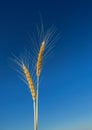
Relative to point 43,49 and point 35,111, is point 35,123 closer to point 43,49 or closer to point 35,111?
point 35,111

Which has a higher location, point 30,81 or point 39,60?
point 39,60

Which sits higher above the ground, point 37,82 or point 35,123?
point 37,82

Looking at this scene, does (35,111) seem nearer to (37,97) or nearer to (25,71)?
(37,97)

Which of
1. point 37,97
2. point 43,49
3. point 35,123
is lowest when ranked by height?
point 35,123

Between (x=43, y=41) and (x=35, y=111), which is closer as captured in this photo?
(x=35, y=111)

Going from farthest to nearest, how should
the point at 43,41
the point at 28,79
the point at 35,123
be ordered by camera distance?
the point at 43,41 → the point at 28,79 → the point at 35,123

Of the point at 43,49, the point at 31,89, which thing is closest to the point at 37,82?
the point at 31,89

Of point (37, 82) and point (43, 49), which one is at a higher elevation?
point (43, 49)

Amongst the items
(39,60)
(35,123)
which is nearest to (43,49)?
(39,60)

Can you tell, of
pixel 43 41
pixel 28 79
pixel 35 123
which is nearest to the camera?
pixel 35 123
